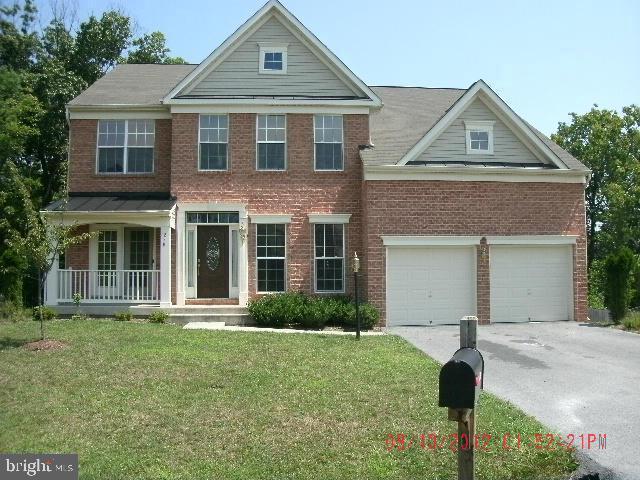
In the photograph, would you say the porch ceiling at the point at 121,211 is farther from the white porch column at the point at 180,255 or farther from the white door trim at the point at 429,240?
the white door trim at the point at 429,240

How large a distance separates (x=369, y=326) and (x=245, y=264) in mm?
4193

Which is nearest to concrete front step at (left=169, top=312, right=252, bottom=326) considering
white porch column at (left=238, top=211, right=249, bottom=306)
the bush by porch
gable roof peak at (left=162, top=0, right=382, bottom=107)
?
the bush by porch

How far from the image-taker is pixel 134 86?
66.6 ft

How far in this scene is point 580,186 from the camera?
1798 centimetres

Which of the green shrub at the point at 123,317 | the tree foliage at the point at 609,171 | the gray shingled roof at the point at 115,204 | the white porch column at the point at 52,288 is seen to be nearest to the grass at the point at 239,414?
the green shrub at the point at 123,317

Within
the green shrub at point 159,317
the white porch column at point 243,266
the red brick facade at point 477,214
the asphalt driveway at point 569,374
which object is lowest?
the asphalt driveway at point 569,374

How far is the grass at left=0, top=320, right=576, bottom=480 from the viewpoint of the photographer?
6078 mm

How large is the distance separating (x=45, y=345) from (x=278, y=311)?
6.18m

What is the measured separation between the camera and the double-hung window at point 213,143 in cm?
1828

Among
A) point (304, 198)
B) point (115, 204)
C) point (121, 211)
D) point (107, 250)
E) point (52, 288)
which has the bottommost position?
point (52, 288)

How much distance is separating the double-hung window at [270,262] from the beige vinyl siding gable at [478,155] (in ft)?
17.0

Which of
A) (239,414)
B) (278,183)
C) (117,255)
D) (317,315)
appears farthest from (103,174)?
(239,414)

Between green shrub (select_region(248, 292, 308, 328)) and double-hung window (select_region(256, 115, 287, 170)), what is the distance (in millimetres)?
4286

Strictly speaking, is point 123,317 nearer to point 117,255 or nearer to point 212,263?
point 117,255
